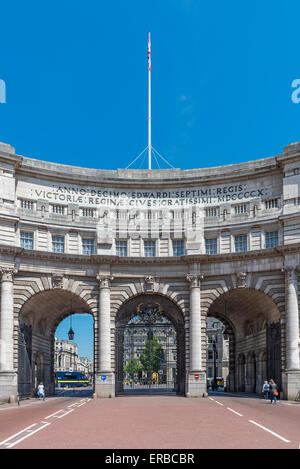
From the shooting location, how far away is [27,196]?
177 feet

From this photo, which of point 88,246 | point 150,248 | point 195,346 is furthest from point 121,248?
point 195,346

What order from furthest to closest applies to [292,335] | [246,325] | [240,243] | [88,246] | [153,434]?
[246,325] < [88,246] < [240,243] < [292,335] < [153,434]

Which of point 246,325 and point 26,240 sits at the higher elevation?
point 26,240

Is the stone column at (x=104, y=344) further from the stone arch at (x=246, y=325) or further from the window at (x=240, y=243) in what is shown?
the window at (x=240, y=243)

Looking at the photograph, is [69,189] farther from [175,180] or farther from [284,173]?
[284,173]

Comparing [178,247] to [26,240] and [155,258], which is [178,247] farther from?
[26,240]

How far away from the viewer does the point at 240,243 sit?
5494cm

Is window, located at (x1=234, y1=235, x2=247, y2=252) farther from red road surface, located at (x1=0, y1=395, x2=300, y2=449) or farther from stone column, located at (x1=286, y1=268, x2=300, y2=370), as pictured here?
red road surface, located at (x1=0, y1=395, x2=300, y2=449)

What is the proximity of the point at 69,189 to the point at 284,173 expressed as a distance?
19.5 metres

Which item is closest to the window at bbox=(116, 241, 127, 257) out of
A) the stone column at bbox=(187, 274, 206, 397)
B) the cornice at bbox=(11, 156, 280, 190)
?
the cornice at bbox=(11, 156, 280, 190)

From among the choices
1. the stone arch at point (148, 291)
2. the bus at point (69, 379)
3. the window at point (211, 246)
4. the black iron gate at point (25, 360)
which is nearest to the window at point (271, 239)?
the window at point (211, 246)

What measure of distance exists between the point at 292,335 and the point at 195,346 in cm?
854

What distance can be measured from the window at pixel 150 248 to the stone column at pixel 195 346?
422cm
